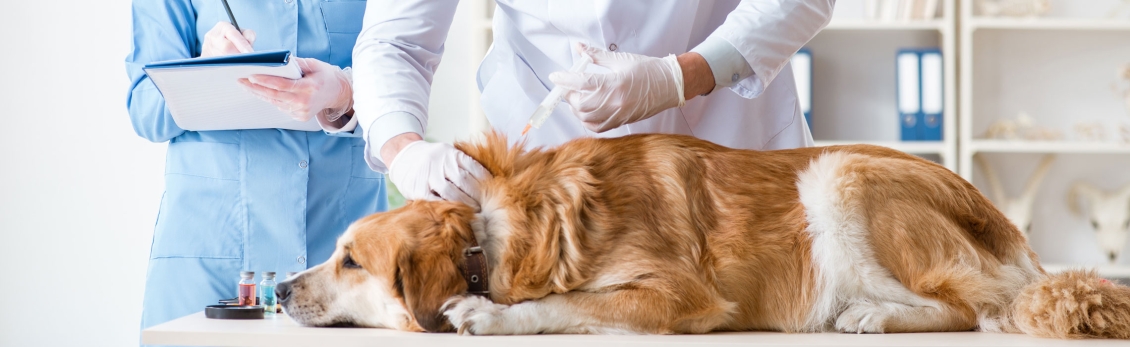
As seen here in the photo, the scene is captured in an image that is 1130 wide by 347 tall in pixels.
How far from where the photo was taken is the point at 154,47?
6.09 feet

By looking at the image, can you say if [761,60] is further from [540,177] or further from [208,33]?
[208,33]

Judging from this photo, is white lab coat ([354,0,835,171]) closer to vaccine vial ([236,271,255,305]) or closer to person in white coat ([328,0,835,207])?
person in white coat ([328,0,835,207])

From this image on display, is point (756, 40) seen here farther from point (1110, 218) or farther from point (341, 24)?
point (1110, 218)

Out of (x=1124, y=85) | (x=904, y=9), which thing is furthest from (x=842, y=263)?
(x=1124, y=85)

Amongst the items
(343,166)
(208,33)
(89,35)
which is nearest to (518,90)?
(343,166)

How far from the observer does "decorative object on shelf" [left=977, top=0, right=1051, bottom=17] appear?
346 cm

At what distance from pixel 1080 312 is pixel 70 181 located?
11.8 ft

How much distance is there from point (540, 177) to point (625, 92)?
21 cm

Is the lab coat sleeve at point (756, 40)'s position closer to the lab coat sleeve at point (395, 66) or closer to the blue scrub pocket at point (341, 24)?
the lab coat sleeve at point (395, 66)

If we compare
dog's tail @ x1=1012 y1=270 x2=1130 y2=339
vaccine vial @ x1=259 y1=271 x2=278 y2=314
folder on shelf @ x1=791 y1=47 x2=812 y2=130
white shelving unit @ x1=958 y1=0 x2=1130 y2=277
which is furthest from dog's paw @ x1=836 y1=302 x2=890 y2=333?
white shelving unit @ x1=958 y1=0 x2=1130 y2=277

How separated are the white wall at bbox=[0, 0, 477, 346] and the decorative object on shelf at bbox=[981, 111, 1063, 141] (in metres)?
3.56

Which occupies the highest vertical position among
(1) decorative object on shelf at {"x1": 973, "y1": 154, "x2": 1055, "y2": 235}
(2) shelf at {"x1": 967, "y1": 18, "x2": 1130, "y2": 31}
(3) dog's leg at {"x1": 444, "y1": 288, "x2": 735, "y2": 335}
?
(2) shelf at {"x1": 967, "y1": 18, "x2": 1130, "y2": 31}

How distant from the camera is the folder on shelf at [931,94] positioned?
343 cm

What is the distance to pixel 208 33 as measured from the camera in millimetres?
1779
